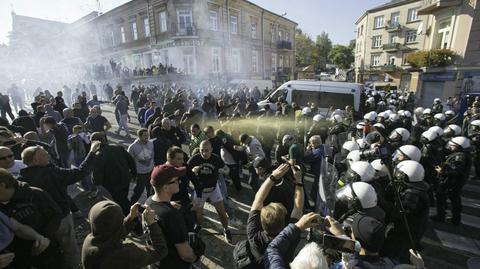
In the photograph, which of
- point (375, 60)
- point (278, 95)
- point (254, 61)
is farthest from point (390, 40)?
point (278, 95)

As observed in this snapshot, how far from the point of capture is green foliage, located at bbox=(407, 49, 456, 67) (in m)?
15.7

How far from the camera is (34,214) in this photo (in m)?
2.44

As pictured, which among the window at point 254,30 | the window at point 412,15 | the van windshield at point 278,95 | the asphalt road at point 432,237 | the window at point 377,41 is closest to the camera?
the asphalt road at point 432,237

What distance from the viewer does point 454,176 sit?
4.48 metres

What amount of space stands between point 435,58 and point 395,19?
18385 millimetres

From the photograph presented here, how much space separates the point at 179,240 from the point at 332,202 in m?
2.24

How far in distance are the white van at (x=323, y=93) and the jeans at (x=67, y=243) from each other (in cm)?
917

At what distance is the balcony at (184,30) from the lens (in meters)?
22.0

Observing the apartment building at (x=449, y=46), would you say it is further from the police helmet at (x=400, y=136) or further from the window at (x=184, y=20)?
the window at (x=184, y=20)

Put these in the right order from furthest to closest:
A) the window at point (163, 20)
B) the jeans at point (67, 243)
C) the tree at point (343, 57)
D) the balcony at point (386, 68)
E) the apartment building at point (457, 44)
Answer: the tree at point (343, 57) → the balcony at point (386, 68) → the window at point (163, 20) → the apartment building at point (457, 44) → the jeans at point (67, 243)

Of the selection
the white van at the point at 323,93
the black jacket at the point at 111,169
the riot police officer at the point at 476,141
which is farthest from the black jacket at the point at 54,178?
the white van at the point at 323,93

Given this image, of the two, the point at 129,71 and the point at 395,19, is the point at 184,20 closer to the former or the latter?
the point at 129,71

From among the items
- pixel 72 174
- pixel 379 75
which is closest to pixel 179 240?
pixel 72 174

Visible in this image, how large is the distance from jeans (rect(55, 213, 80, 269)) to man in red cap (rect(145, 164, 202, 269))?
1464 millimetres
